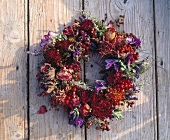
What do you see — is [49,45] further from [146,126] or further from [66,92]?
[146,126]

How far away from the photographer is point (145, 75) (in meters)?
1.55

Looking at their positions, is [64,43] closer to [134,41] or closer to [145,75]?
[134,41]

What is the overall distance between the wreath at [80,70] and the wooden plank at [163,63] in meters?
0.17

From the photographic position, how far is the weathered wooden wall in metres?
1.47

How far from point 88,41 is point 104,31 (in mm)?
82

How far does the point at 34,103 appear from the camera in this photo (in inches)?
57.9

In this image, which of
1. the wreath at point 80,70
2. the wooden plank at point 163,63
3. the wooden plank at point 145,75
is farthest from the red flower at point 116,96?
the wooden plank at point 163,63

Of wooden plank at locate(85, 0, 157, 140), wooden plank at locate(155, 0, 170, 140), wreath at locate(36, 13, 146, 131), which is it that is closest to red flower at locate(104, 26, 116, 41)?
wreath at locate(36, 13, 146, 131)

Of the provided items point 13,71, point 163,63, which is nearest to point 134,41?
point 163,63

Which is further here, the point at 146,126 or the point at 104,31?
the point at 146,126

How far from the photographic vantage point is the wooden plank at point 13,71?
57.4 inches

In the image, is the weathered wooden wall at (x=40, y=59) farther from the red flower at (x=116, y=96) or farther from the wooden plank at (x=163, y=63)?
the red flower at (x=116, y=96)

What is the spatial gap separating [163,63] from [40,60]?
55cm

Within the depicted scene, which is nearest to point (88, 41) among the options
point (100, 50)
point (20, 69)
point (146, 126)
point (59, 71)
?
point (100, 50)
